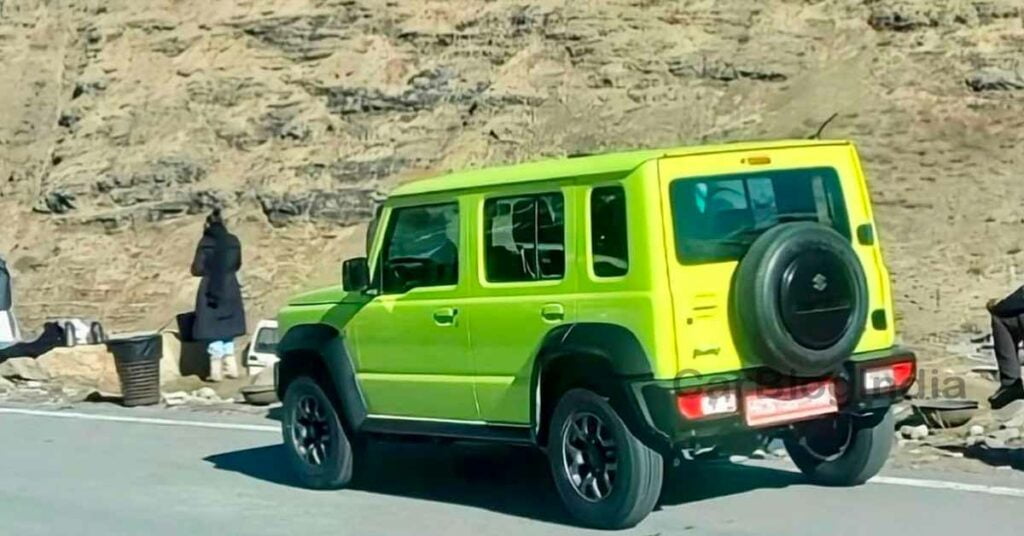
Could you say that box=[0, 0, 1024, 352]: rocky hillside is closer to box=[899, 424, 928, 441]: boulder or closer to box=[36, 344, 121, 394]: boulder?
box=[36, 344, 121, 394]: boulder

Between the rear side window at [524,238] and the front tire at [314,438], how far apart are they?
1.91 metres

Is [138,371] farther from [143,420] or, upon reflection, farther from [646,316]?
[646,316]

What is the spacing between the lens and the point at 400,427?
10391 mm

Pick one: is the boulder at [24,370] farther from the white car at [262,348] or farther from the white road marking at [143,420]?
the white road marking at [143,420]

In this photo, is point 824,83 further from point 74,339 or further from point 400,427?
point 400,427

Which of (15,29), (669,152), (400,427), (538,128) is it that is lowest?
(400,427)

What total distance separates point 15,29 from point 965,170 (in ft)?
68.0

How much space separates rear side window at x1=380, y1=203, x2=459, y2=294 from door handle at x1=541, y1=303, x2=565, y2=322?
83 centimetres

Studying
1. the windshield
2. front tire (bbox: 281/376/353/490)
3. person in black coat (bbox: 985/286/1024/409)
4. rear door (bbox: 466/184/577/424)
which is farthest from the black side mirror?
the windshield

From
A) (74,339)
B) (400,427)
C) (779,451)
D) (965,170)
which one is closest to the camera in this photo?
(400,427)

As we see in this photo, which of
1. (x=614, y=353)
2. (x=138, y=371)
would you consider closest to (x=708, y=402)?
(x=614, y=353)

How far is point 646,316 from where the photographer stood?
8.61 meters

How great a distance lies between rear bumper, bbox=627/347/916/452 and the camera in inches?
336

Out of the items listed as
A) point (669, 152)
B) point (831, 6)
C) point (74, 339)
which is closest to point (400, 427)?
point (669, 152)
